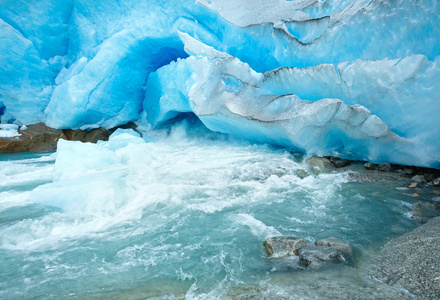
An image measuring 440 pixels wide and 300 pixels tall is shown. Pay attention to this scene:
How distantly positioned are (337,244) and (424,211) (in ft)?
4.27

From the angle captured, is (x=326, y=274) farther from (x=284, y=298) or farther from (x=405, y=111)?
(x=405, y=111)

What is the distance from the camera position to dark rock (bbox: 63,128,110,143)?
27.3 ft

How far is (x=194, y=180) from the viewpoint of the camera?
4.32 meters

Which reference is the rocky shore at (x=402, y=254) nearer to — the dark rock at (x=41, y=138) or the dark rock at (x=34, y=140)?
the dark rock at (x=41, y=138)

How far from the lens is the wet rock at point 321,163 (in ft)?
15.4

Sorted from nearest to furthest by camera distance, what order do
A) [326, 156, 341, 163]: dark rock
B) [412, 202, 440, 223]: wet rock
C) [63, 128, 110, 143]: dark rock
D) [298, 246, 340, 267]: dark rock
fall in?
[298, 246, 340, 267]: dark rock → [412, 202, 440, 223]: wet rock → [326, 156, 341, 163]: dark rock → [63, 128, 110, 143]: dark rock

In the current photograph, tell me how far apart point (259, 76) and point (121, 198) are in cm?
364

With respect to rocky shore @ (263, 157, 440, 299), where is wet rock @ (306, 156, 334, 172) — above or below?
above

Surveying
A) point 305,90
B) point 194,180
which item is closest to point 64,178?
point 194,180

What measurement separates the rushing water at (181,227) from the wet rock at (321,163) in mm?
145

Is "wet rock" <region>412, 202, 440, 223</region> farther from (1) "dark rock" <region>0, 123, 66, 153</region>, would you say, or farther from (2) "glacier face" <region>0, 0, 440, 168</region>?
(1) "dark rock" <region>0, 123, 66, 153</region>

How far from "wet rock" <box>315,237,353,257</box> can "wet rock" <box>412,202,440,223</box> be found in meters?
1.06

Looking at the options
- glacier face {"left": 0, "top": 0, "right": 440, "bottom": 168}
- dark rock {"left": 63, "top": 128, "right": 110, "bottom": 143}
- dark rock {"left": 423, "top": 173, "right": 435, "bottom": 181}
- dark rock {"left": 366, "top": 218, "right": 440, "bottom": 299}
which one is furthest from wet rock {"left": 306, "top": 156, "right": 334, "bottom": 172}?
dark rock {"left": 63, "top": 128, "right": 110, "bottom": 143}

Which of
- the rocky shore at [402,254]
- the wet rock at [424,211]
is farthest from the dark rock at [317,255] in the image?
the wet rock at [424,211]
